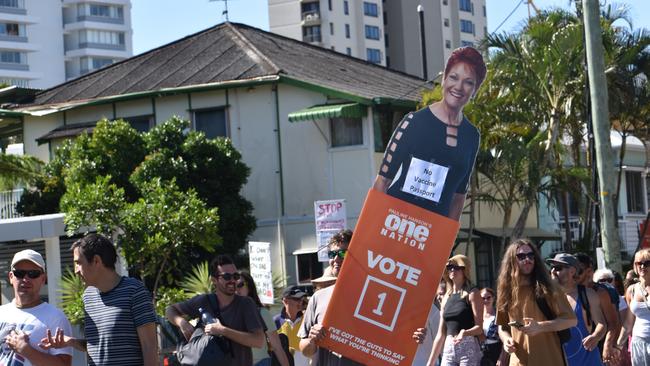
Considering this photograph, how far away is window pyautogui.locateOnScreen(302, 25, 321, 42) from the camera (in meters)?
105

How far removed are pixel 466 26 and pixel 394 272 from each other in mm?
105363

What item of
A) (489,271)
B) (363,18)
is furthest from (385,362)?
(363,18)

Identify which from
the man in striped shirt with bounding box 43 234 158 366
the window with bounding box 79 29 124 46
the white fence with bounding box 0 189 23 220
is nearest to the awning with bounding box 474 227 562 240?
the white fence with bounding box 0 189 23 220

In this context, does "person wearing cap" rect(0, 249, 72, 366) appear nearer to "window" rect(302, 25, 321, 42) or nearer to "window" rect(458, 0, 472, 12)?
"window" rect(302, 25, 321, 42)

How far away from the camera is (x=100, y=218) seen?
24.8 metres

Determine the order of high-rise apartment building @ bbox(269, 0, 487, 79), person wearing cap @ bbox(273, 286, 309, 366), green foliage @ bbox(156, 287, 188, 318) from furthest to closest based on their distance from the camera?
1. high-rise apartment building @ bbox(269, 0, 487, 79)
2. green foliage @ bbox(156, 287, 188, 318)
3. person wearing cap @ bbox(273, 286, 309, 366)

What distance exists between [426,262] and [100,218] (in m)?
15.5

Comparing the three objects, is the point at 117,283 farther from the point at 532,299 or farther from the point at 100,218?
the point at 100,218

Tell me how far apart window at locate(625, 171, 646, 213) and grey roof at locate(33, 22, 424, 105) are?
861 cm

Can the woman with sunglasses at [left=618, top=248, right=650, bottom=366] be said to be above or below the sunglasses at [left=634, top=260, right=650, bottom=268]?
below

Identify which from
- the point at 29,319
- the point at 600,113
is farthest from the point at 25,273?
the point at 600,113

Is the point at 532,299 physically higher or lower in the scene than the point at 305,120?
lower

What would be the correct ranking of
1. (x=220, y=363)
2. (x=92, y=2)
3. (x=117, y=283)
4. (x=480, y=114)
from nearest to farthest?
(x=117, y=283) → (x=220, y=363) → (x=480, y=114) → (x=92, y=2)

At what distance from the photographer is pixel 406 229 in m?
10.1
